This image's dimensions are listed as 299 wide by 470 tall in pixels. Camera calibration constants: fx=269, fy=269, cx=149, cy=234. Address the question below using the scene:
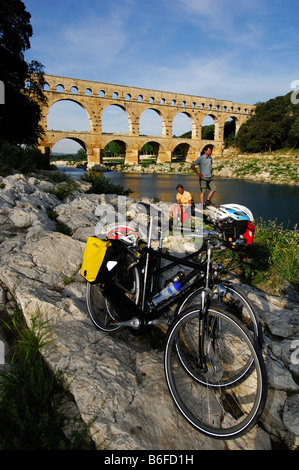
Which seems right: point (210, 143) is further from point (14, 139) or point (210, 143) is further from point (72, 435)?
point (72, 435)

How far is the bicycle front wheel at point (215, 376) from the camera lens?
1779mm

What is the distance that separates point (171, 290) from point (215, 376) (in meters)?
0.73

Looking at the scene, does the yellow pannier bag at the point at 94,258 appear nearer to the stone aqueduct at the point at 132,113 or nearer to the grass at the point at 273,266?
the grass at the point at 273,266

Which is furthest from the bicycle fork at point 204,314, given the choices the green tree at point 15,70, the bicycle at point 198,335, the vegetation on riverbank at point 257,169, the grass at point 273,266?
the vegetation on riverbank at point 257,169

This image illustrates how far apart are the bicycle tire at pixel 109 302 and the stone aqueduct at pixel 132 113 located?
3751 centimetres

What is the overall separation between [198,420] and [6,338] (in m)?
1.70

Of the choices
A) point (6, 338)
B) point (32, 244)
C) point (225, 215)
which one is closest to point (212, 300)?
point (225, 215)

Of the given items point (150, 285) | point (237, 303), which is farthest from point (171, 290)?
point (237, 303)

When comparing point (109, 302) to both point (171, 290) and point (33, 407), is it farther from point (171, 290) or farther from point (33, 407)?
point (33, 407)

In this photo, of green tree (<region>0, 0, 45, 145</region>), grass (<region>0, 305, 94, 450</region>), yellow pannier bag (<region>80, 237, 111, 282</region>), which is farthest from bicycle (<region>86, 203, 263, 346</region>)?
green tree (<region>0, 0, 45, 145</region>)

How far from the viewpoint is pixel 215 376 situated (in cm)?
Result: 205

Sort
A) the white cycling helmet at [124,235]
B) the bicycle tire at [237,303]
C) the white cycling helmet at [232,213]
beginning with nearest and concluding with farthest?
the bicycle tire at [237,303], the white cycling helmet at [232,213], the white cycling helmet at [124,235]

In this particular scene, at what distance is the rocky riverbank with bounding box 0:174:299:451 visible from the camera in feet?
5.72

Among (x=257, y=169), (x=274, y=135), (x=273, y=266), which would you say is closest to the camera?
(x=273, y=266)
